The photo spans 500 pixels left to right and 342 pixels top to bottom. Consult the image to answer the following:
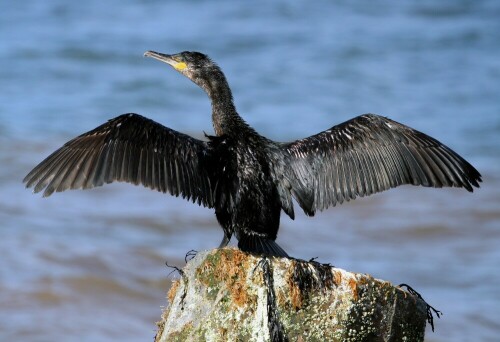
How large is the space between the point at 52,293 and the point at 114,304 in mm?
647

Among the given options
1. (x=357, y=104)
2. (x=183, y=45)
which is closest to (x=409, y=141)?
(x=357, y=104)

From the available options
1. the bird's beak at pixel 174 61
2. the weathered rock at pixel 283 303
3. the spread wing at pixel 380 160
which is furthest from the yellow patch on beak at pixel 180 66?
the weathered rock at pixel 283 303

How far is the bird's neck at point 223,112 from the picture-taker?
23.7 feet

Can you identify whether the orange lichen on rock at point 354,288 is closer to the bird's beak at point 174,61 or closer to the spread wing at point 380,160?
the spread wing at point 380,160

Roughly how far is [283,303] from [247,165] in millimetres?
1353

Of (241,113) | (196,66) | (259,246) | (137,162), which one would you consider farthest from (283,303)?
(241,113)

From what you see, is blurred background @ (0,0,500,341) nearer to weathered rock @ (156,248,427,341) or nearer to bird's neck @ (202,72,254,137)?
bird's neck @ (202,72,254,137)

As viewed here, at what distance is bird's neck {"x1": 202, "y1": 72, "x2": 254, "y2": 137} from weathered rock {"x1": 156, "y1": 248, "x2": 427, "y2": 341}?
5.04 ft

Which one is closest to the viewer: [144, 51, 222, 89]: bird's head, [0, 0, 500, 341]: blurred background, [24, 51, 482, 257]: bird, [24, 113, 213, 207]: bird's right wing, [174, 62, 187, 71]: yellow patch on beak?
[24, 51, 482, 257]: bird

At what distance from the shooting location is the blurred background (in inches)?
423

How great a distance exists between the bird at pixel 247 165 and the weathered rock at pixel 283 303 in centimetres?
68

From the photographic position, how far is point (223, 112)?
24.3ft

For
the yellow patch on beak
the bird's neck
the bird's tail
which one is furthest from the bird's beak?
the bird's tail

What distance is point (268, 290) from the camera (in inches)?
224
